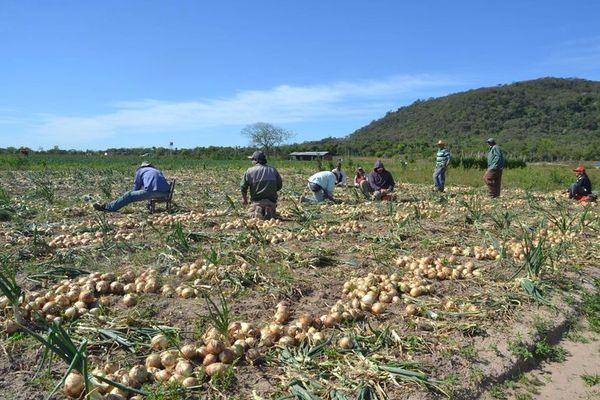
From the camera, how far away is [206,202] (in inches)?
376

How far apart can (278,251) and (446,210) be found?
4252 mm

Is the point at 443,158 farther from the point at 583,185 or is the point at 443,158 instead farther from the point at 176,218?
the point at 176,218

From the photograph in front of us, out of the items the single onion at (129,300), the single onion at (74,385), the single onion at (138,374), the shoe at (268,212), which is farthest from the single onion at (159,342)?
the shoe at (268,212)

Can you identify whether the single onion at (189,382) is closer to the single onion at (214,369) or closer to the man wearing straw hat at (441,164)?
the single onion at (214,369)

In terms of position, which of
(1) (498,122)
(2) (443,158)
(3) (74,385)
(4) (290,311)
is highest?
(1) (498,122)

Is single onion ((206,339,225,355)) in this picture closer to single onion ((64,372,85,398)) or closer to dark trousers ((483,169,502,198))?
single onion ((64,372,85,398))

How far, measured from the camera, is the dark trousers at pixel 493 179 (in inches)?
402

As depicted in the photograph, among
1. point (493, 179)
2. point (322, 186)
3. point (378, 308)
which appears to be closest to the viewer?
point (378, 308)

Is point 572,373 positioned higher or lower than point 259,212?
lower

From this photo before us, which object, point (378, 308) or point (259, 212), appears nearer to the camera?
point (378, 308)

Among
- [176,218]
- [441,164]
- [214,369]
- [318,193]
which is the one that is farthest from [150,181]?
[441,164]

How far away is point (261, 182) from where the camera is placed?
23.1 feet

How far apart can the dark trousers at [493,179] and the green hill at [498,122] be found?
4480 centimetres

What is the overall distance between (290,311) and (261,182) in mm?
3873
